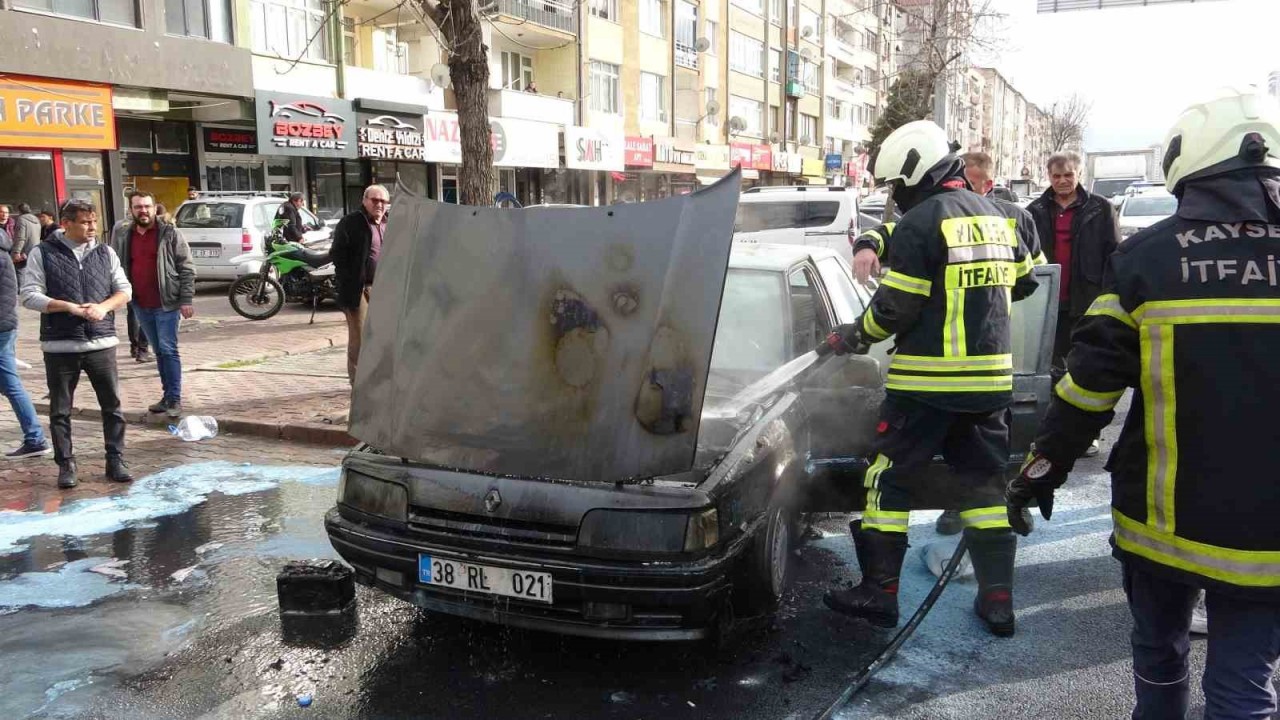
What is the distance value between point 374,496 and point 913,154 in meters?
2.59

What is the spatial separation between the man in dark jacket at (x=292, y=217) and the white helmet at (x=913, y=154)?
13.2 m

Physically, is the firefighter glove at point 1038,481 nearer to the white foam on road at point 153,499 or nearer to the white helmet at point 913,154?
the white helmet at point 913,154

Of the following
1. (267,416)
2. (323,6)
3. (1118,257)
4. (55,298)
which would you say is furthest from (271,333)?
(323,6)

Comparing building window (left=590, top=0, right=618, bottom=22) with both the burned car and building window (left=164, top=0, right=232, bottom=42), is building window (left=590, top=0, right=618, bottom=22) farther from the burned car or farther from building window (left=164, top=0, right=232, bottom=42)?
the burned car

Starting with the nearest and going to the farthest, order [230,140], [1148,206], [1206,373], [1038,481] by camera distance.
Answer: [1206,373] → [1038,481] → [1148,206] → [230,140]

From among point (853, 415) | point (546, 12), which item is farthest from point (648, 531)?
point (546, 12)

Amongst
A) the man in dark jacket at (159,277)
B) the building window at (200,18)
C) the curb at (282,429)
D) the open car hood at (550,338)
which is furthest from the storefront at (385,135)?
the open car hood at (550,338)

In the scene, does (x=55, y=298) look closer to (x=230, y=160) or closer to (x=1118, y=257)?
(x=1118, y=257)

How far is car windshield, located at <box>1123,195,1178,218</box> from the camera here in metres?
19.0

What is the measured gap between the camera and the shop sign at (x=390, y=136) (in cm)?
2445

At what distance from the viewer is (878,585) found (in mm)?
3877

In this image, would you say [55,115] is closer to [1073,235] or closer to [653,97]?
[1073,235]

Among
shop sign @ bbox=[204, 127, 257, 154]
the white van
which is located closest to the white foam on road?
the white van

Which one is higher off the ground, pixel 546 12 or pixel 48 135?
pixel 546 12
